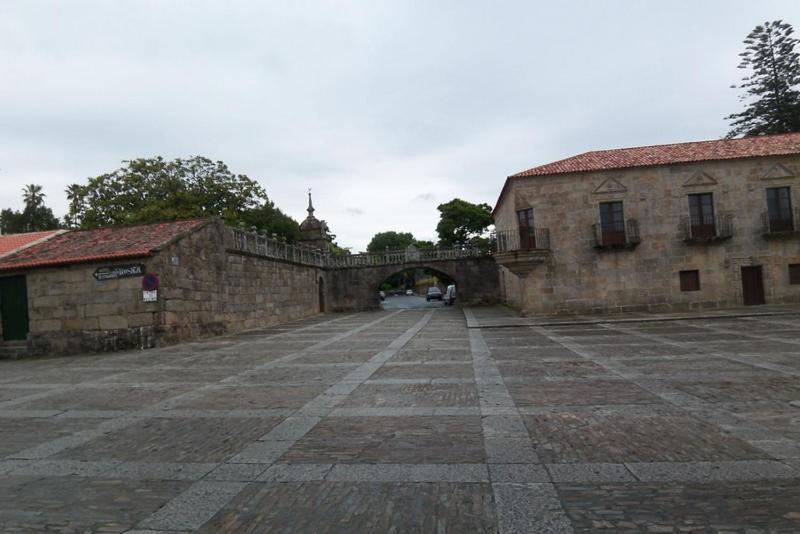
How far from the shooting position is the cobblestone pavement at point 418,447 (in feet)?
10.9

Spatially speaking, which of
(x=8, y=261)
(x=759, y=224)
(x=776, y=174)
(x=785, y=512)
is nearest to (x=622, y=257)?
(x=759, y=224)

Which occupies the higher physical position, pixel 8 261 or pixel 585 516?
pixel 8 261

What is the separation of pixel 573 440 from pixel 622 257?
1945 cm

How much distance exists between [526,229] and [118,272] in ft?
55.8

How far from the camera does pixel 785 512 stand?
3.16 metres

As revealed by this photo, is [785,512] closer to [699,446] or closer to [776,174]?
[699,446]

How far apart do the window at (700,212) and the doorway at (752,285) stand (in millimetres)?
2666

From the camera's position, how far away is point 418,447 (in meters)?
4.71

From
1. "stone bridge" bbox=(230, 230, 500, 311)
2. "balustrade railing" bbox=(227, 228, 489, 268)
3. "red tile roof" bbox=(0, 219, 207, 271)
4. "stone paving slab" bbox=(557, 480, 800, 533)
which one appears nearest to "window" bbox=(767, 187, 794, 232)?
"stone bridge" bbox=(230, 230, 500, 311)

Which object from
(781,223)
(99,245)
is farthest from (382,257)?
(781,223)

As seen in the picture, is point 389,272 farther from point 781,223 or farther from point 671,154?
point 781,223

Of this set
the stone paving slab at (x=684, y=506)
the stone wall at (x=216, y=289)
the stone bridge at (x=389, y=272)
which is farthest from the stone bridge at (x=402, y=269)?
the stone paving slab at (x=684, y=506)

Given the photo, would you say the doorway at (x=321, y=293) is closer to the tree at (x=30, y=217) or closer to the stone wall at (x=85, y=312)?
the stone wall at (x=85, y=312)

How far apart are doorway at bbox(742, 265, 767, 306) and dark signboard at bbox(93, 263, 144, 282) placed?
81.9 ft
